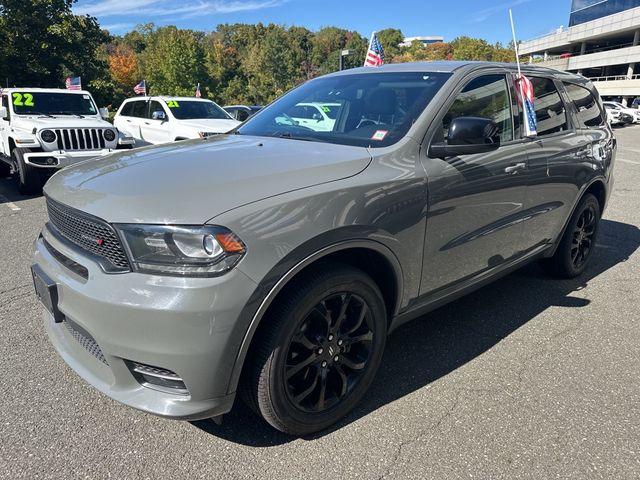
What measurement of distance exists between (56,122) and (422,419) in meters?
8.92

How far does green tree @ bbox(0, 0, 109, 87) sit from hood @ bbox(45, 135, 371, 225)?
22535 mm

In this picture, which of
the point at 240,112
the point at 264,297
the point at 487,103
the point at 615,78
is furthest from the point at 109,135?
the point at 615,78

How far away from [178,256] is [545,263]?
372 centimetres

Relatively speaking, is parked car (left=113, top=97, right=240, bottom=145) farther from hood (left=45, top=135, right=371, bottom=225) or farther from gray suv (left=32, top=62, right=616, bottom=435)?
hood (left=45, top=135, right=371, bottom=225)

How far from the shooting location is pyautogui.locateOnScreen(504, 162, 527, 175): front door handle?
3158 millimetres

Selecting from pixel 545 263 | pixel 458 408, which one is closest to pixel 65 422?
pixel 458 408

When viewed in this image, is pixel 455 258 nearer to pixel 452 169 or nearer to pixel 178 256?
pixel 452 169

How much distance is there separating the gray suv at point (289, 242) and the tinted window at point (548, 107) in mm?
305

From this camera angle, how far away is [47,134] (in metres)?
8.39

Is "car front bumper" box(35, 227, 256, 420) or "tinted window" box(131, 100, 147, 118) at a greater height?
"tinted window" box(131, 100, 147, 118)

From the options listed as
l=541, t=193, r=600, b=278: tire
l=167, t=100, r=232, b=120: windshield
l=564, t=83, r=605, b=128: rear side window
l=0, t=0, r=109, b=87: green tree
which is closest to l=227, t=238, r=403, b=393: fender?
l=541, t=193, r=600, b=278: tire

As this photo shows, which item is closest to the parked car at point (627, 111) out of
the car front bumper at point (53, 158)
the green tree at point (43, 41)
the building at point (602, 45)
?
the building at point (602, 45)

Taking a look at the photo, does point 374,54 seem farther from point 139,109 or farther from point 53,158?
point 53,158

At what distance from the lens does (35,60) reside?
21078 mm
